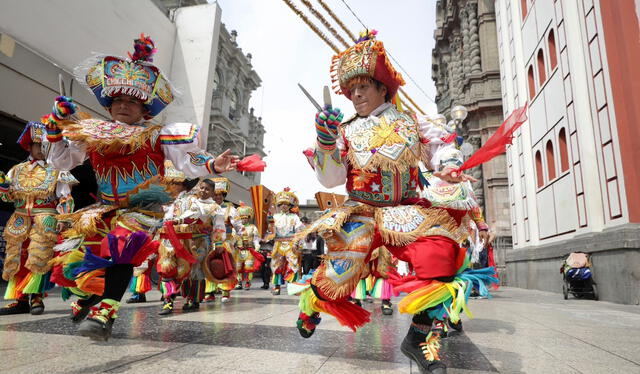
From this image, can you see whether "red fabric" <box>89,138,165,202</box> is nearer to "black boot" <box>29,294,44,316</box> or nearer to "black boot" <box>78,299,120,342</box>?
"black boot" <box>78,299,120,342</box>

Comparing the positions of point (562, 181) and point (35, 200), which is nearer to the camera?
point (35, 200)

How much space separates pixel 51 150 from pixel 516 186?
12.5 m

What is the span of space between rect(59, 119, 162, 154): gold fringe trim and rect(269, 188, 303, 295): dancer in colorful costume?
512cm

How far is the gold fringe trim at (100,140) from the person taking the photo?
247 cm

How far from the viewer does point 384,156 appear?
228 cm

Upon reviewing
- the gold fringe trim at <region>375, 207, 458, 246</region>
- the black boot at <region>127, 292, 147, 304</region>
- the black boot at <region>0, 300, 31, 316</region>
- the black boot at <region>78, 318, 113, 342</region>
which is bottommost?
the black boot at <region>127, 292, 147, 304</region>

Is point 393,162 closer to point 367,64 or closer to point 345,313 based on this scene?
point 367,64

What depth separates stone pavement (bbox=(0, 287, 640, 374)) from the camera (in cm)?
189

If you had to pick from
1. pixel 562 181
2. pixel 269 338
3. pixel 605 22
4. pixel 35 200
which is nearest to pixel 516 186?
pixel 562 181

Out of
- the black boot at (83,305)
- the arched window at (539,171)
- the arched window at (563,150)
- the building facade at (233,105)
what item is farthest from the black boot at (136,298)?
the building facade at (233,105)

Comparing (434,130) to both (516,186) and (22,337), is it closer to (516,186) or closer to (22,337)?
(22,337)

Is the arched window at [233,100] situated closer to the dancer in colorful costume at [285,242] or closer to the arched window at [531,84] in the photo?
the dancer in colorful costume at [285,242]

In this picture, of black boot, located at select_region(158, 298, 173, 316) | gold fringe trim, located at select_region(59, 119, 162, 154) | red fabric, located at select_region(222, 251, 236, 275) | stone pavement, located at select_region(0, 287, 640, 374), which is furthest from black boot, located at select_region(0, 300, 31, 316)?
gold fringe trim, located at select_region(59, 119, 162, 154)

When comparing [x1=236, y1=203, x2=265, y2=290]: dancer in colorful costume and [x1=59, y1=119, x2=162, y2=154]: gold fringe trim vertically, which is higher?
[x1=59, y1=119, x2=162, y2=154]: gold fringe trim
